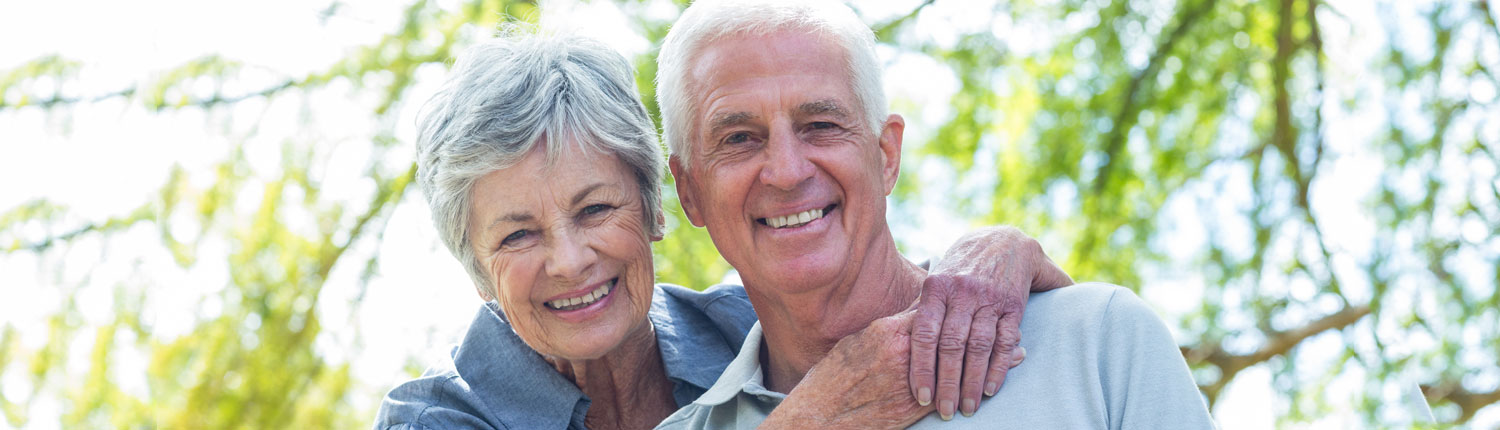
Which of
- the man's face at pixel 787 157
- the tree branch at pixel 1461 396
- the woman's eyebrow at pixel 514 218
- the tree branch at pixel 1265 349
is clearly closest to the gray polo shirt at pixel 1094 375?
the man's face at pixel 787 157

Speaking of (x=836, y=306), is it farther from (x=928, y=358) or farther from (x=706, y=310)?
(x=706, y=310)

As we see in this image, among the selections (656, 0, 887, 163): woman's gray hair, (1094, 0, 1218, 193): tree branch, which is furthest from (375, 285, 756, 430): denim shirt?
(1094, 0, 1218, 193): tree branch

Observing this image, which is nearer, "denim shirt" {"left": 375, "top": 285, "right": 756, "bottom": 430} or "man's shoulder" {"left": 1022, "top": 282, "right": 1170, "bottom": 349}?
"man's shoulder" {"left": 1022, "top": 282, "right": 1170, "bottom": 349}

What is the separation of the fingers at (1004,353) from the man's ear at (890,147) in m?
0.34

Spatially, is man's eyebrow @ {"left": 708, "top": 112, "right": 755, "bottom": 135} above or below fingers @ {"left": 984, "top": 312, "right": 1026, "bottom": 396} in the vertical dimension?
above

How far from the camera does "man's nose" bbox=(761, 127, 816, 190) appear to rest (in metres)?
1.97

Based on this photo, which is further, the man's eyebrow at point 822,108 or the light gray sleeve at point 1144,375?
the man's eyebrow at point 822,108

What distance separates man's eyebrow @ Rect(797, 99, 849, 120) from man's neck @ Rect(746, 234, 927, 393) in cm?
25

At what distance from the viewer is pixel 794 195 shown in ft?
6.57

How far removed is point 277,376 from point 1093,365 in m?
3.46

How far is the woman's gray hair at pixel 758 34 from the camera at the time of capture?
2055 millimetres

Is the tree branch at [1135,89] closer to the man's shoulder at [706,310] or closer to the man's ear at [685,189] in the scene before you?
the man's shoulder at [706,310]

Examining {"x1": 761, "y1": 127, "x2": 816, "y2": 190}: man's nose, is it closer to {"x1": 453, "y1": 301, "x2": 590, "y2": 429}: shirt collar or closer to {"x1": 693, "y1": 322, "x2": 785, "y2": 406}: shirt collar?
{"x1": 693, "y1": 322, "x2": 785, "y2": 406}: shirt collar

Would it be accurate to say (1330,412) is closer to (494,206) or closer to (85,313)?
(494,206)
